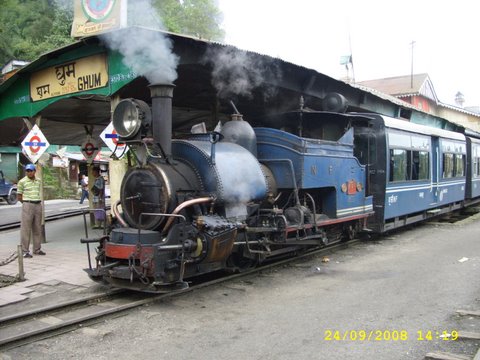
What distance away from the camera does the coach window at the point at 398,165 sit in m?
10.0

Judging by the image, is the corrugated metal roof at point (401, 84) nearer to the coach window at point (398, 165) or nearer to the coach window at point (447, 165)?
the coach window at point (447, 165)

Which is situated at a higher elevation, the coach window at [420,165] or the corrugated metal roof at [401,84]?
the corrugated metal roof at [401,84]

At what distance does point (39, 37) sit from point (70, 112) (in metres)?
32.8

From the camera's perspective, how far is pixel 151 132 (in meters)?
5.88

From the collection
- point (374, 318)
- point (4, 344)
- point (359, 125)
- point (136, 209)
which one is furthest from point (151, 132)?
point (359, 125)

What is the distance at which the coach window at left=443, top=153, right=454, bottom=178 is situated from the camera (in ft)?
43.8

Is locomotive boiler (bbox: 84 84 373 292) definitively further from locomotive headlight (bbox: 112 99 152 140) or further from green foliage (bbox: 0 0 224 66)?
green foliage (bbox: 0 0 224 66)

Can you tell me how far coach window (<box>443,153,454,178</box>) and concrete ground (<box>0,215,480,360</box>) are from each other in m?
5.77

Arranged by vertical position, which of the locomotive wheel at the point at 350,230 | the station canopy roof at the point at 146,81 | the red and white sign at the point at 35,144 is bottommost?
the locomotive wheel at the point at 350,230

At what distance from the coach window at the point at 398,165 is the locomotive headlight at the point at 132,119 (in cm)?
617

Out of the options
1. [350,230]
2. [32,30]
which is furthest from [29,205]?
[32,30]

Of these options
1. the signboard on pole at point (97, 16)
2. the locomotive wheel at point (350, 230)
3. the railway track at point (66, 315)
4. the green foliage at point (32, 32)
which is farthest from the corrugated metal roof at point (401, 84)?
the railway track at point (66, 315)

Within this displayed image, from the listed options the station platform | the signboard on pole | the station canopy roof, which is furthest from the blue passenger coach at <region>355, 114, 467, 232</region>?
the station platform

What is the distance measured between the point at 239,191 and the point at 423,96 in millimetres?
39120
